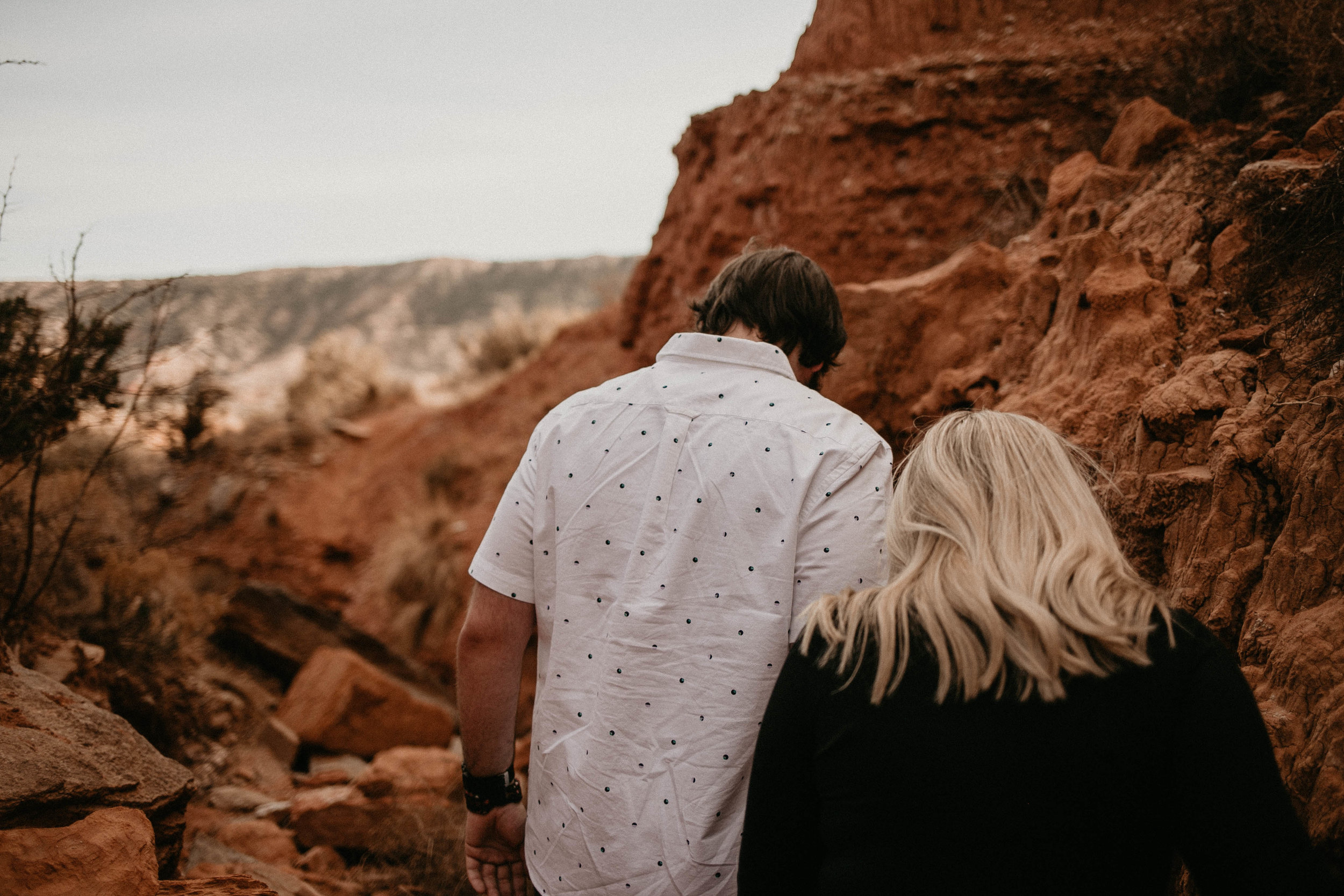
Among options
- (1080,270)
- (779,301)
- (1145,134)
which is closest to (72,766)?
(779,301)

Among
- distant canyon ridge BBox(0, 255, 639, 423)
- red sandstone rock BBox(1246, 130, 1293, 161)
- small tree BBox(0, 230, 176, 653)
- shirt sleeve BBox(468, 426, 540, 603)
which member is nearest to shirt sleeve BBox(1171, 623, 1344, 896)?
shirt sleeve BBox(468, 426, 540, 603)

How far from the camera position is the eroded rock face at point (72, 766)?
7.19ft

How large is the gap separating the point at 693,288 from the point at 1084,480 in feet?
16.1

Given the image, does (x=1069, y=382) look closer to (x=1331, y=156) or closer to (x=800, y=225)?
(x=1331, y=156)

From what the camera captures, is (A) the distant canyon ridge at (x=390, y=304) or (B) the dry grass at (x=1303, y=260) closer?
(B) the dry grass at (x=1303, y=260)

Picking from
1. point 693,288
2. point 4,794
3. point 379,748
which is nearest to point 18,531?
point 379,748

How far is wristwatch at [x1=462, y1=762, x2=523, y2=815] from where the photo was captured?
2.04m

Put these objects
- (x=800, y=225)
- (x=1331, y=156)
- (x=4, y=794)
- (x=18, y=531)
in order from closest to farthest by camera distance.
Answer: (x=4, y=794) < (x=1331, y=156) < (x=18, y=531) < (x=800, y=225)

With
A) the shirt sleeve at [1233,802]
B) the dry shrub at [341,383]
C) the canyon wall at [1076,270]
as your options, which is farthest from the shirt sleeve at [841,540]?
the dry shrub at [341,383]

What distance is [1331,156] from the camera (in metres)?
2.69

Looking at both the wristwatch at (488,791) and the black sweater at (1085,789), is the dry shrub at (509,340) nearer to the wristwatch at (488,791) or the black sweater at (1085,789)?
the wristwatch at (488,791)

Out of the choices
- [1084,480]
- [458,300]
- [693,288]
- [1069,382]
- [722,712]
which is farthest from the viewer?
[458,300]

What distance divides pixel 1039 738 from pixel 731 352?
102 centimetres

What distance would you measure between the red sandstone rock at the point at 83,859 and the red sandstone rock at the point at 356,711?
3.56 meters
